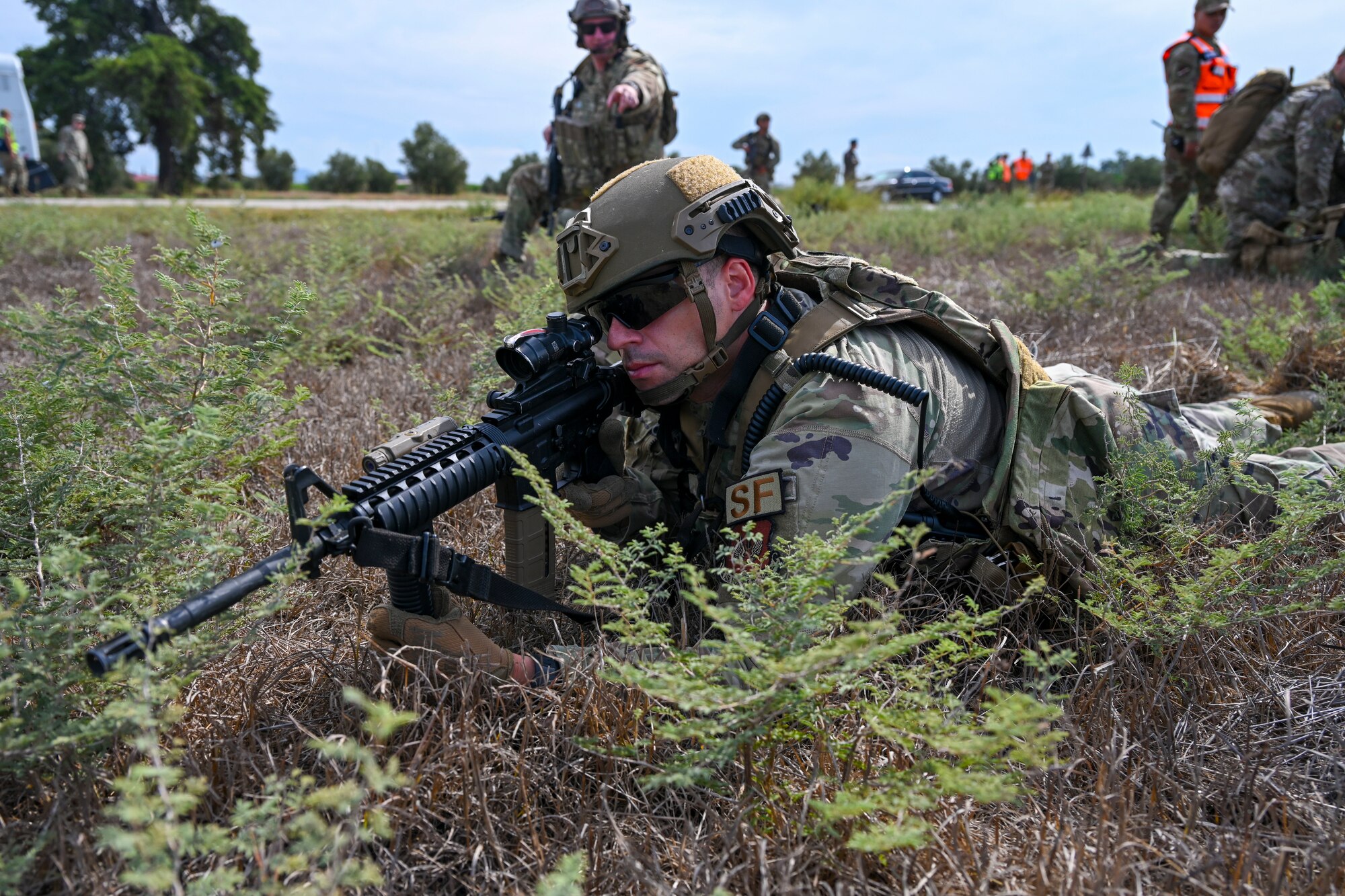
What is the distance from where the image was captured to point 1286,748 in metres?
1.84

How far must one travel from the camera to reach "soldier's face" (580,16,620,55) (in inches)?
271

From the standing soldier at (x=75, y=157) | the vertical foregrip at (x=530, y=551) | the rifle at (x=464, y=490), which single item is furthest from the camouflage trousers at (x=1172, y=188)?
the standing soldier at (x=75, y=157)

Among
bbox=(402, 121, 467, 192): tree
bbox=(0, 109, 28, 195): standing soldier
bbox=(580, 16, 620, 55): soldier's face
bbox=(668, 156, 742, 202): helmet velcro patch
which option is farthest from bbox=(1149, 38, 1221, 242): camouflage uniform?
bbox=(402, 121, 467, 192): tree

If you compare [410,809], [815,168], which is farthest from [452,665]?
[815,168]

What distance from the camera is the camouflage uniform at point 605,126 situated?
6.95m

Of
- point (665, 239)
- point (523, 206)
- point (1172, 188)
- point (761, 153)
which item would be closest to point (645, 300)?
point (665, 239)

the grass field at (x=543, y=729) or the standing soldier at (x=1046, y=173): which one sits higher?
the standing soldier at (x=1046, y=173)

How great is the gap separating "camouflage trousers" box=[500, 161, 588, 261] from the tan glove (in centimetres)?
576

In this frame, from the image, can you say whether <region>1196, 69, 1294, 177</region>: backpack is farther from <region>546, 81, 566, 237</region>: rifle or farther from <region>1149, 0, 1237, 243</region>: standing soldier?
<region>546, 81, 566, 237</region>: rifle

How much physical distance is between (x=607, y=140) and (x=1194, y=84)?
6434mm

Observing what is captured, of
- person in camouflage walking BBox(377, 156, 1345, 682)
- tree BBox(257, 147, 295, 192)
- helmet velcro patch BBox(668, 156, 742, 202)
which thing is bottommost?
person in camouflage walking BBox(377, 156, 1345, 682)

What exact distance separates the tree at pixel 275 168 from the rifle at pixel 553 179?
3513cm

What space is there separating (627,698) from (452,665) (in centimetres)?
45

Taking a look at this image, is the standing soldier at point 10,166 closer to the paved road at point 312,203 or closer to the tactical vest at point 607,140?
the paved road at point 312,203
